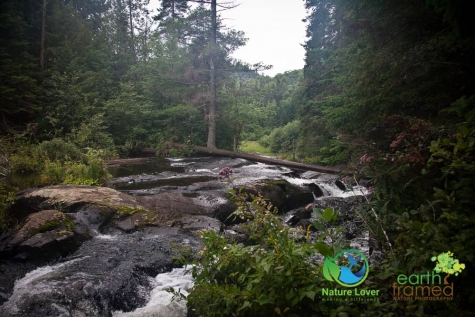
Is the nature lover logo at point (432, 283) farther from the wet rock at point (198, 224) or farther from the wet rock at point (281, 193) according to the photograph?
the wet rock at point (281, 193)

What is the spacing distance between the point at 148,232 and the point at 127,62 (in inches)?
985

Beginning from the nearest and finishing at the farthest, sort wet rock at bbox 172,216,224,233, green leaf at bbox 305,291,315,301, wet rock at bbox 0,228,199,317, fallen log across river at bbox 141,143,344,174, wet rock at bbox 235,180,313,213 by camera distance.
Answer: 1. green leaf at bbox 305,291,315,301
2. wet rock at bbox 0,228,199,317
3. wet rock at bbox 172,216,224,233
4. wet rock at bbox 235,180,313,213
5. fallen log across river at bbox 141,143,344,174

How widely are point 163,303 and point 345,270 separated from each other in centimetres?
285

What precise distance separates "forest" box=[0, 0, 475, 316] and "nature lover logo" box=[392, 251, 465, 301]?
2.3 inches

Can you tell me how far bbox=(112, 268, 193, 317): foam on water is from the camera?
11.7 ft

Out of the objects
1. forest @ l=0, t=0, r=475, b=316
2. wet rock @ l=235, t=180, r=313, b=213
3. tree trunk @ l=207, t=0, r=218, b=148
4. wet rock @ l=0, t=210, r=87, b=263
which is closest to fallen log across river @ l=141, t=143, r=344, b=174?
forest @ l=0, t=0, r=475, b=316

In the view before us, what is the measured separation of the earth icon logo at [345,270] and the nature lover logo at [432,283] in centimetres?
23

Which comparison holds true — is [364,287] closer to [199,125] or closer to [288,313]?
[288,313]

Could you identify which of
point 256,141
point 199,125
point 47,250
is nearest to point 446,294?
point 47,250

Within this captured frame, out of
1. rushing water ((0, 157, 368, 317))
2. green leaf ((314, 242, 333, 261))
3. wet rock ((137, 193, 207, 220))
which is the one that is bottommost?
rushing water ((0, 157, 368, 317))

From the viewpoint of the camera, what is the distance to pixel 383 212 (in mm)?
2768

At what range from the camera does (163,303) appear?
148 inches

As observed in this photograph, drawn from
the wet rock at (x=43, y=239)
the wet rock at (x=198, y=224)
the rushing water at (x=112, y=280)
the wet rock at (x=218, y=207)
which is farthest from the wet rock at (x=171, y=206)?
the wet rock at (x=43, y=239)

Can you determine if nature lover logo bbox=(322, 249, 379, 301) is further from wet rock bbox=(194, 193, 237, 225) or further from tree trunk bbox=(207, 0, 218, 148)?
tree trunk bbox=(207, 0, 218, 148)
